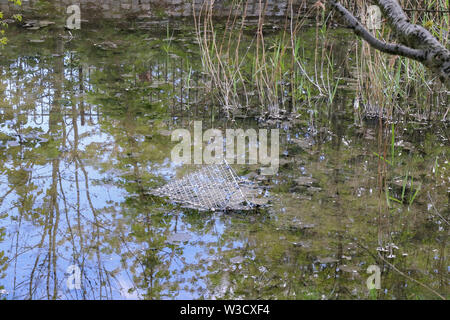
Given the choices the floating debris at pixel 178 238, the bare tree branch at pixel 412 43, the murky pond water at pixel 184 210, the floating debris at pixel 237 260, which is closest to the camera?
the bare tree branch at pixel 412 43

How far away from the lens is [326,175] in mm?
5184

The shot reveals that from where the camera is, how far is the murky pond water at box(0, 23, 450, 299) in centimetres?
369

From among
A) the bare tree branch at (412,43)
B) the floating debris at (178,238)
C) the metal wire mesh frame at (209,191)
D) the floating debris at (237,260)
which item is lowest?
the floating debris at (237,260)

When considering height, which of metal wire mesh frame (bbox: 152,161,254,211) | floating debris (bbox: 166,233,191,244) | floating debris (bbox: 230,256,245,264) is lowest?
floating debris (bbox: 230,256,245,264)

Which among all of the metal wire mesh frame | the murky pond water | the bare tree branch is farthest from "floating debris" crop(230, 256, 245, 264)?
the bare tree branch

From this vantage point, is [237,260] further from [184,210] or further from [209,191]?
[209,191]

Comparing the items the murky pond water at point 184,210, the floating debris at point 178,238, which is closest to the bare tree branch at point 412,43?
the murky pond water at point 184,210

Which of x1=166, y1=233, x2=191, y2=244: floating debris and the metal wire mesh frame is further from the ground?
the metal wire mesh frame

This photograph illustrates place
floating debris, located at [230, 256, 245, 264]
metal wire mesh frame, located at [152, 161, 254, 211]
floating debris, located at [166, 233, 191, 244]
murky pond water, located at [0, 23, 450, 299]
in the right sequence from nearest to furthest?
1. murky pond water, located at [0, 23, 450, 299]
2. floating debris, located at [230, 256, 245, 264]
3. floating debris, located at [166, 233, 191, 244]
4. metal wire mesh frame, located at [152, 161, 254, 211]

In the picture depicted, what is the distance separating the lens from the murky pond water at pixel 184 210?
3.69 metres

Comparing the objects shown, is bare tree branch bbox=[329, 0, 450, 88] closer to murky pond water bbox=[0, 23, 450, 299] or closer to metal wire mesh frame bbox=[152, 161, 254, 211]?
murky pond water bbox=[0, 23, 450, 299]

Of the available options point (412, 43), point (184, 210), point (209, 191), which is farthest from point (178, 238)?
point (412, 43)

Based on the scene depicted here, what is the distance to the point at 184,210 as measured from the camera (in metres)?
4.49

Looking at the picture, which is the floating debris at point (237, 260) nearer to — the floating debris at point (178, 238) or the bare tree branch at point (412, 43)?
the floating debris at point (178, 238)
